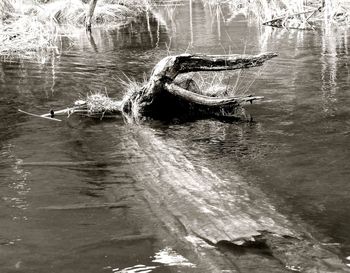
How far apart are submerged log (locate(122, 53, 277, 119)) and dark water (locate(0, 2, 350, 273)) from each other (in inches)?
19.4

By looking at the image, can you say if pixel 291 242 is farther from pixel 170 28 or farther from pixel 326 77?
pixel 170 28

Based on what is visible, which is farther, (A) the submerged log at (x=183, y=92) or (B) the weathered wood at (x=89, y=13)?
(B) the weathered wood at (x=89, y=13)

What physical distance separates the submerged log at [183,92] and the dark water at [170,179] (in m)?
0.49

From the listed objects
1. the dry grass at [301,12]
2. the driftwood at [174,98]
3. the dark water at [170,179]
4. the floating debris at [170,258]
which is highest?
the dry grass at [301,12]

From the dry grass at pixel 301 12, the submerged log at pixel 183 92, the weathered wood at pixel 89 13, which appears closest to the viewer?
the submerged log at pixel 183 92

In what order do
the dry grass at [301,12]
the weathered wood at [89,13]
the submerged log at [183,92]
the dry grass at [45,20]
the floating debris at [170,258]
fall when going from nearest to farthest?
the floating debris at [170,258] < the submerged log at [183,92] < the dry grass at [45,20] < the dry grass at [301,12] < the weathered wood at [89,13]

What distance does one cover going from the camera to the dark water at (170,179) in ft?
19.2

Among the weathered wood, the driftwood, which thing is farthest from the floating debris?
the weathered wood

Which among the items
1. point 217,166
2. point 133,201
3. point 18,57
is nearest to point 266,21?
point 18,57

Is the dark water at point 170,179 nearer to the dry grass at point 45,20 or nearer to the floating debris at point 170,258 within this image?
the floating debris at point 170,258

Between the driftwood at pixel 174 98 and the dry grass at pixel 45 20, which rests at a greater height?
the dry grass at pixel 45 20

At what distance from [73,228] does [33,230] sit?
446mm

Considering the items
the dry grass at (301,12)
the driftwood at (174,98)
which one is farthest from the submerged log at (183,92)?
the dry grass at (301,12)

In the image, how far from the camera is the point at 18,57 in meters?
20.8
